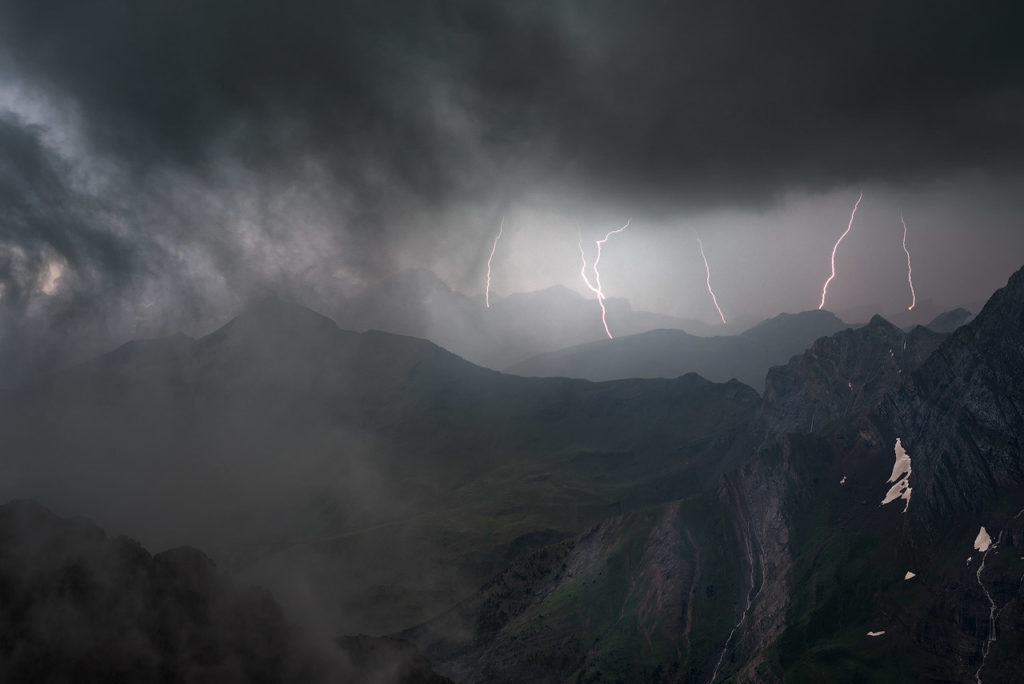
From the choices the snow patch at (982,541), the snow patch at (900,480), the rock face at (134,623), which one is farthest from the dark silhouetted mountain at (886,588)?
the rock face at (134,623)

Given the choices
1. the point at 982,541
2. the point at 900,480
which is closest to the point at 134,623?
the point at 982,541

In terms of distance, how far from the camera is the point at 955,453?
166 meters

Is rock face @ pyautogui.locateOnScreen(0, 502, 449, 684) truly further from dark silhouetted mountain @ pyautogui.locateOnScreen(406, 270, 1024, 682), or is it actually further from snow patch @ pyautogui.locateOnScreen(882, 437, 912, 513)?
snow patch @ pyautogui.locateOnScreen(882, 437, 912, 513)

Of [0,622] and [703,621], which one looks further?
[703,621]

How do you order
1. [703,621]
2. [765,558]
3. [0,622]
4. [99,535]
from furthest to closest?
[765,558] → [703,621] → [99,535] → [0,622]

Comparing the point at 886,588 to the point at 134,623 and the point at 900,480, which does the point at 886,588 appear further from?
the point at 134,623

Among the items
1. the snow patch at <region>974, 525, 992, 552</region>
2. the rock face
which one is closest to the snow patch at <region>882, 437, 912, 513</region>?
the snow patch at <region>974, 525, 992, 552</region>

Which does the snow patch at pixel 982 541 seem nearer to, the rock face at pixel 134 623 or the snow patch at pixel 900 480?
the snow patch at pixel 900 480

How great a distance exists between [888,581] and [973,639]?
1137 inches

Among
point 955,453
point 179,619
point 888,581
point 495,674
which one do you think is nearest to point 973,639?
point 888,581

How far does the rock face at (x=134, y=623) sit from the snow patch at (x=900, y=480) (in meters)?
144

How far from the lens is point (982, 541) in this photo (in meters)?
143

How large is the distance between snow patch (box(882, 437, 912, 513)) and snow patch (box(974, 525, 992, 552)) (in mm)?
27139

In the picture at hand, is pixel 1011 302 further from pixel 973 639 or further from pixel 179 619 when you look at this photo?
pixel 179 619
